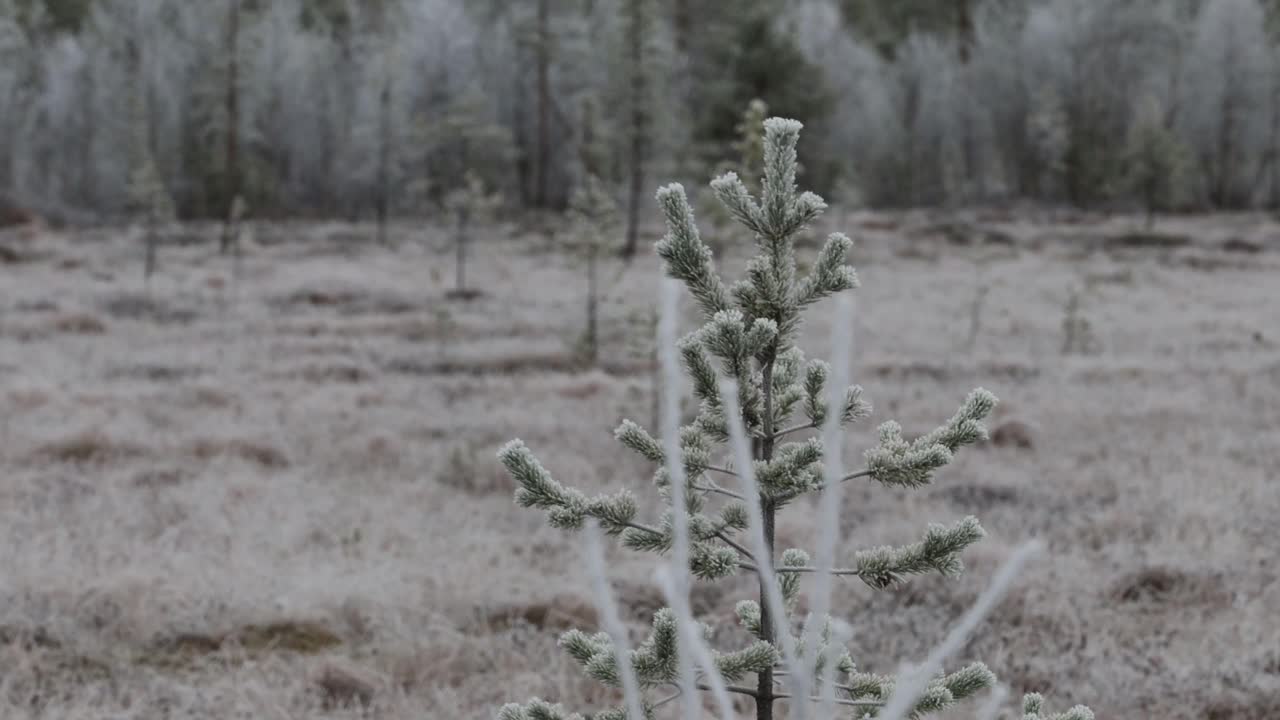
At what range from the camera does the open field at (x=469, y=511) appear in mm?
4996

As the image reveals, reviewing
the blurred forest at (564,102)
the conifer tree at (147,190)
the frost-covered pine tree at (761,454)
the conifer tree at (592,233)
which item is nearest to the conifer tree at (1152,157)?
the blurred forest at (564,102)

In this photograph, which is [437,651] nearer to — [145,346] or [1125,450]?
[1125,450]

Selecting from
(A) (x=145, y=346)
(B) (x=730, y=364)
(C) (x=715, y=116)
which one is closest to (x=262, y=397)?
(A) (x=145, y=346)

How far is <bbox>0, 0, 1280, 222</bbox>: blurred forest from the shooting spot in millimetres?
49906

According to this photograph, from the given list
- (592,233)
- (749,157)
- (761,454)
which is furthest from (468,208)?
(761,454)

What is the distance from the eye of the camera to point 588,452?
10062 mm

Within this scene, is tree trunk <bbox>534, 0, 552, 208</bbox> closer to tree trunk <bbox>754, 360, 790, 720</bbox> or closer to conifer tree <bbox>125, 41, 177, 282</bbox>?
conifer tree <bbox>125, 41, 177, 282</bbox>

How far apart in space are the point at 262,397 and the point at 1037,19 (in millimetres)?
56725

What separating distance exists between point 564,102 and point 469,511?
4954 cm

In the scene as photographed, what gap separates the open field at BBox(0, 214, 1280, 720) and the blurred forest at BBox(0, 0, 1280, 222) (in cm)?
3028

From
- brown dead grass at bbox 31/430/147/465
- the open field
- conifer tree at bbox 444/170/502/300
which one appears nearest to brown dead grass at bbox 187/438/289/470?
the open field

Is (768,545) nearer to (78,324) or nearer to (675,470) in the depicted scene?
(675,470)

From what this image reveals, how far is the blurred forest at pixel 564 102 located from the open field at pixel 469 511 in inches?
1192

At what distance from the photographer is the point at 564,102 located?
55531 mm
